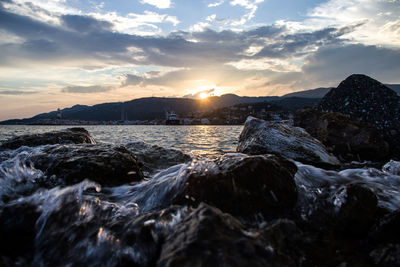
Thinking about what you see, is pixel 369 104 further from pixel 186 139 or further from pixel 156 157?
pixel 186 139

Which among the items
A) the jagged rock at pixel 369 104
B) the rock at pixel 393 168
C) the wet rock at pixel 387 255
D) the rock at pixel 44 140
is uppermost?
the jagged rock at pixel 369 104

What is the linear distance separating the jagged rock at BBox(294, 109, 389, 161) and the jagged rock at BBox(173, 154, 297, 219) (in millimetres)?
5280

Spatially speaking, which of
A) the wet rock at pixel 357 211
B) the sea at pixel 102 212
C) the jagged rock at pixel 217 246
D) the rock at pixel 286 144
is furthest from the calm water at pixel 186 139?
A: the jagged rock at pixel 217 246

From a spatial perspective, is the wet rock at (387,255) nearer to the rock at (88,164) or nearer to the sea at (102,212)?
the sea at (102,212)

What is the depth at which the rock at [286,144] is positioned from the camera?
5957 millimetres

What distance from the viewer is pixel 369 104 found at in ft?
27.5

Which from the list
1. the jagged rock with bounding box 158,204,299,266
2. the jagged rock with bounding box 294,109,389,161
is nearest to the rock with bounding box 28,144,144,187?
the jagged rock with bounding box 158,204,299,266

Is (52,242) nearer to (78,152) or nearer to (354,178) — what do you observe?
(78,152)

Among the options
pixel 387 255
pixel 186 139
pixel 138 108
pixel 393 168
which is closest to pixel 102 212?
pixel 387 255

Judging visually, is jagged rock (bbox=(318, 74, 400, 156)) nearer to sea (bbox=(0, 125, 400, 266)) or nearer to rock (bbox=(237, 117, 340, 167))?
rock (bbox=(237, 117, 340, 167))

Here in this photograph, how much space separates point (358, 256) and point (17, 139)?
9565mm

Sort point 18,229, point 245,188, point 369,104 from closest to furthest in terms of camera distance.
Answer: point 18,229 → point 245,188 → point 369,104

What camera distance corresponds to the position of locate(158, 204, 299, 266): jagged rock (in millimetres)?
1439

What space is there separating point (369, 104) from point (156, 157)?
8472 millimetres
